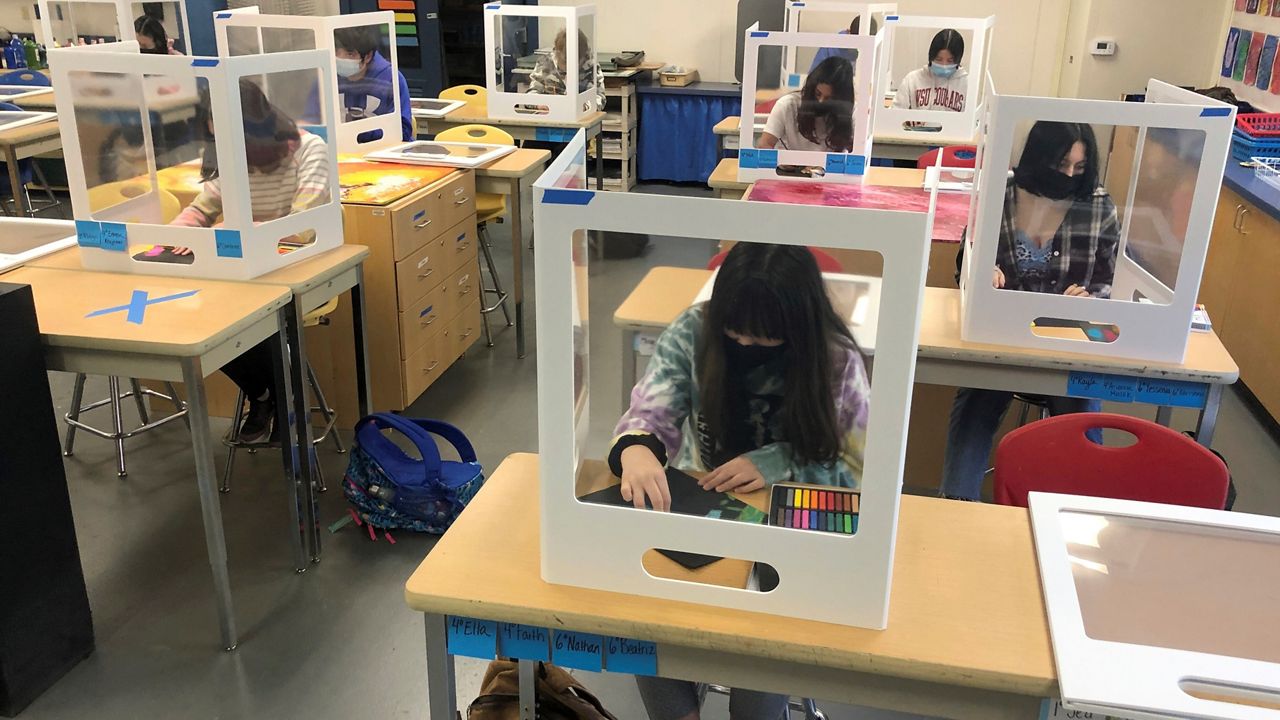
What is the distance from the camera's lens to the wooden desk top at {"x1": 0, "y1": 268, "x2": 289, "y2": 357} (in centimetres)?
204

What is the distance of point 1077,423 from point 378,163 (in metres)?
2.77

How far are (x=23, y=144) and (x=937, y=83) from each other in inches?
171

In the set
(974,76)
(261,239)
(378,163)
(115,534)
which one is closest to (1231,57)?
(974,76)

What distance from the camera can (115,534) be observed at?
2.66 m

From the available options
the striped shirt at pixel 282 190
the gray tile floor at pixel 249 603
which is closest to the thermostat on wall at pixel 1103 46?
the gray tile floor at pixel 249 603

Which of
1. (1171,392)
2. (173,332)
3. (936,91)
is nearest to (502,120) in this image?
(936,91)

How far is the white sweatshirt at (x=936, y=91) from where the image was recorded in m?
4.55

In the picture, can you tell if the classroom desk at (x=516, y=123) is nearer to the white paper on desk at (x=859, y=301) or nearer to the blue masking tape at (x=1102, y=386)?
the blue masking tape at (x=1102, y=386)

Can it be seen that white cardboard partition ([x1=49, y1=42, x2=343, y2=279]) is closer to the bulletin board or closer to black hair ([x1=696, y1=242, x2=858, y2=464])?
black hair ([x1=696, y1=242, x2=858, y2=464])

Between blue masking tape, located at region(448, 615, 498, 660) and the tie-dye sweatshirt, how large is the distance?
0.33 metres

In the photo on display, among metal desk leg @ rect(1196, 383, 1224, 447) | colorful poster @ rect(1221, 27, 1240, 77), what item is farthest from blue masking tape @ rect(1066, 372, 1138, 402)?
colorful poster @ rect(1221, 27, 1240, 77)

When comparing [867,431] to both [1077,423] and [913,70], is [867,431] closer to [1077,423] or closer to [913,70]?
[1077,423]

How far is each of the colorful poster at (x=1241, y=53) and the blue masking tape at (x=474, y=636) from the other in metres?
5.47

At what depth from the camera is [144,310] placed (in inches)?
86.7
